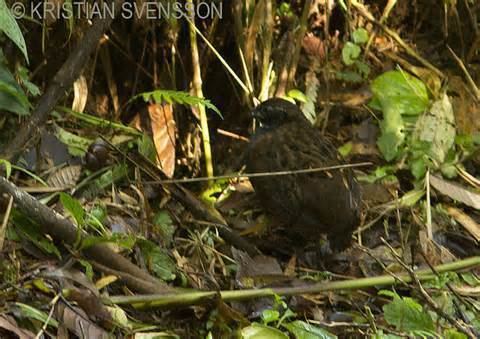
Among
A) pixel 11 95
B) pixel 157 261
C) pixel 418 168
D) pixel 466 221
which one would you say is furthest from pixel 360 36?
pixel 11 95

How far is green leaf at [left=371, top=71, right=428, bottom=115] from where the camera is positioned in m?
4.64

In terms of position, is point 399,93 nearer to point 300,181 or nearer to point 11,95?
point 300,181

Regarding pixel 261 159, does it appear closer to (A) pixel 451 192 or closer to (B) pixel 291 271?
(B) pixel 291 271

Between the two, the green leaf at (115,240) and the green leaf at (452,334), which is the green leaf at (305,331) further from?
the green leaf at (115,240)

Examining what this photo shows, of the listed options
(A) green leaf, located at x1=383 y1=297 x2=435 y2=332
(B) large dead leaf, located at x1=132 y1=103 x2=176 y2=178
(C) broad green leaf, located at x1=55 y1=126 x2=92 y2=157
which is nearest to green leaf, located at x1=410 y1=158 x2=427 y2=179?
(B) large dead leaf, located at x1=132 y1=103 x2=176 y2=178

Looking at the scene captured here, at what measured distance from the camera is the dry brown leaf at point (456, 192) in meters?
4.27

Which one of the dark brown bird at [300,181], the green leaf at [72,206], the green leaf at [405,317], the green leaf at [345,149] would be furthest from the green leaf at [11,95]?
the green leaf at [345,149]

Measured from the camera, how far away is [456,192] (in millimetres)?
4301

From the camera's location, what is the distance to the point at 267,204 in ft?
13.1

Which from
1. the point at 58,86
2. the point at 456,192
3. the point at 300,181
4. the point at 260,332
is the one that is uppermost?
the point at 58,86

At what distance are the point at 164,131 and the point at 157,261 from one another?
1.07 meters

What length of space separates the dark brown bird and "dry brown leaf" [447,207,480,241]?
59 cm

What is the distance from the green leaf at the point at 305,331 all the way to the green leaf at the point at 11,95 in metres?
1.24

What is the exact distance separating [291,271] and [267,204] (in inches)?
13.6
